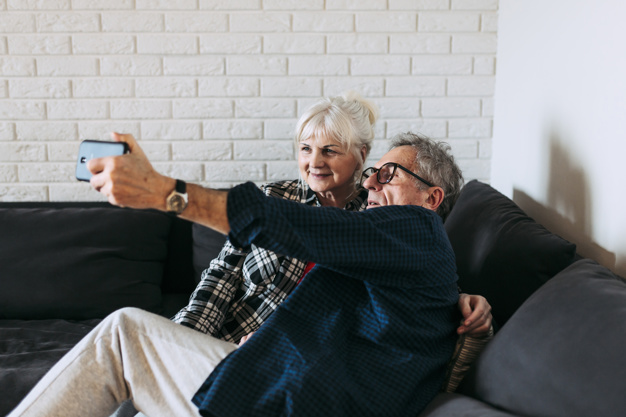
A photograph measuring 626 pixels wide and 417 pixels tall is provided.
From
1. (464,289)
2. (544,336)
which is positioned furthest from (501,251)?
(544,336)

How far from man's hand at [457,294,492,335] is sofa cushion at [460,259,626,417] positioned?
0.08 meters

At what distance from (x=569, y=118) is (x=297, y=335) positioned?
1024 mm

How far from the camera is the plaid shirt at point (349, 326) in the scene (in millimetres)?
1106

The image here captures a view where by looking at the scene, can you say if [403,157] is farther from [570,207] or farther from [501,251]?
[570,207]

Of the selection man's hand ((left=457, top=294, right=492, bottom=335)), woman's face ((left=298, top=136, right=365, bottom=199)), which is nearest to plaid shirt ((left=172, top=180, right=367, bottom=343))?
woman's face ((left=298, top=136, right=365, bottom=199))

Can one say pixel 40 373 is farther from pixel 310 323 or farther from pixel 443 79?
pixel 443 79

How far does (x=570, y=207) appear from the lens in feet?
5.65

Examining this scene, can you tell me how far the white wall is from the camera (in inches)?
56.4

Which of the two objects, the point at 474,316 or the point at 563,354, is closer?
the point at 563,354

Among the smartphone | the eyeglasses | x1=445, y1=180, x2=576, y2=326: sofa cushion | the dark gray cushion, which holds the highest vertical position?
the smartphone

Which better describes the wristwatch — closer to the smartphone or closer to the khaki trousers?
the smartphone

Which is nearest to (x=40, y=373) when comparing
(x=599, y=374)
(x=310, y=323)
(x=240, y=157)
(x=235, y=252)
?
(x=235, y=252)

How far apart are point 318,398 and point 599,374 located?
0.49 m

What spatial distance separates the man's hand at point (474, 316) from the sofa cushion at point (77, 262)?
4.20 feet
